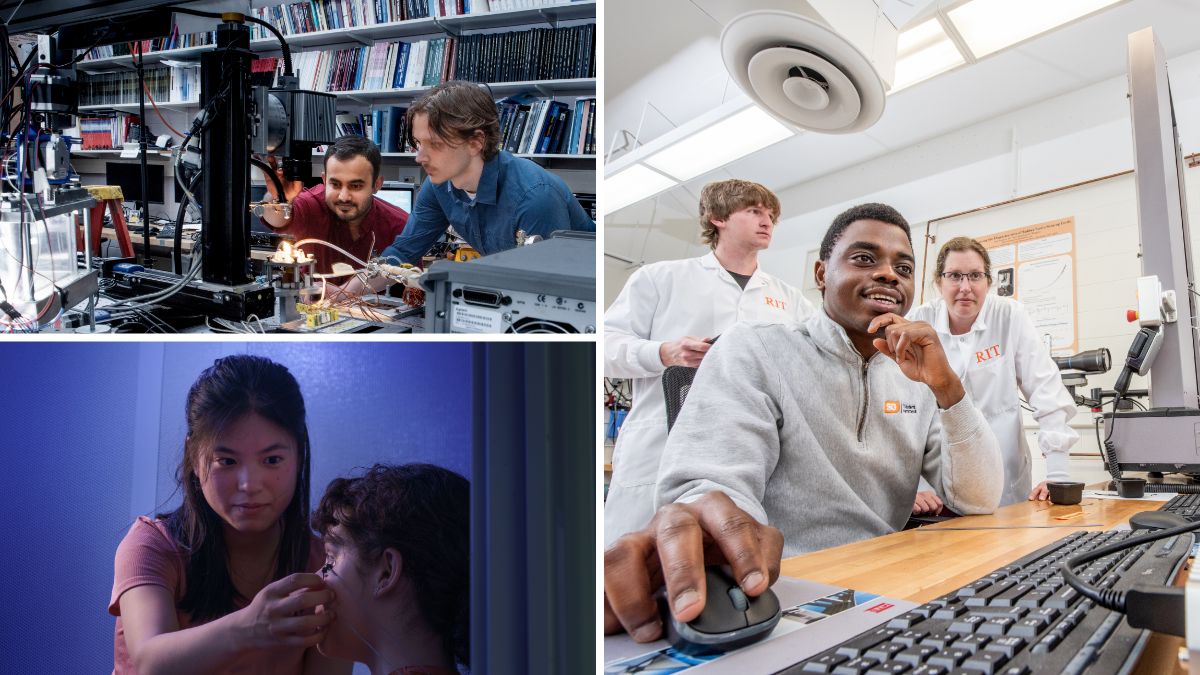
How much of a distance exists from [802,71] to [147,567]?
943 millimetres

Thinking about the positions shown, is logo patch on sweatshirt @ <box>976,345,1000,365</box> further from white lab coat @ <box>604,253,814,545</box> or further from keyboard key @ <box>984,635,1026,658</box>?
keyboard key @ <box>984,635,1026,658</box>

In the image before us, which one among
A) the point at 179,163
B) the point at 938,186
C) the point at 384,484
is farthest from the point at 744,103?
the point at 938,186

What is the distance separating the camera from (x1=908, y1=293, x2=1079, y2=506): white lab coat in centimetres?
178

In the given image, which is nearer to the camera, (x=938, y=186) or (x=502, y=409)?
(x=502, y=409)

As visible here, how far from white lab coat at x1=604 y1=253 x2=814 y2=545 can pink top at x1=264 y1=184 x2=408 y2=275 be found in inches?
35.5

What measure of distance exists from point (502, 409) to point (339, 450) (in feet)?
0.53

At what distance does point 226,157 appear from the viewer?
4.35ft

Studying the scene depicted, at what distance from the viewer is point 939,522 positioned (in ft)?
3.43

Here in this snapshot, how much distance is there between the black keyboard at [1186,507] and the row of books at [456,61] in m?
2.63

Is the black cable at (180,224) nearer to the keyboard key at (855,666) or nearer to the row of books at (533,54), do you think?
the keyboard key at (855,666)

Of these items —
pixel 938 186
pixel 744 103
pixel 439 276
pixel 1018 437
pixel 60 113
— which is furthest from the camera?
pixel 938 186

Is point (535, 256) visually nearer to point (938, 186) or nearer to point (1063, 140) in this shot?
point (1063, 140)

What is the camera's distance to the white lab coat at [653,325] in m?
1.69

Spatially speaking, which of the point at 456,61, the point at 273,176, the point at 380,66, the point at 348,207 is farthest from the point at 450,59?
the point at 273,176
